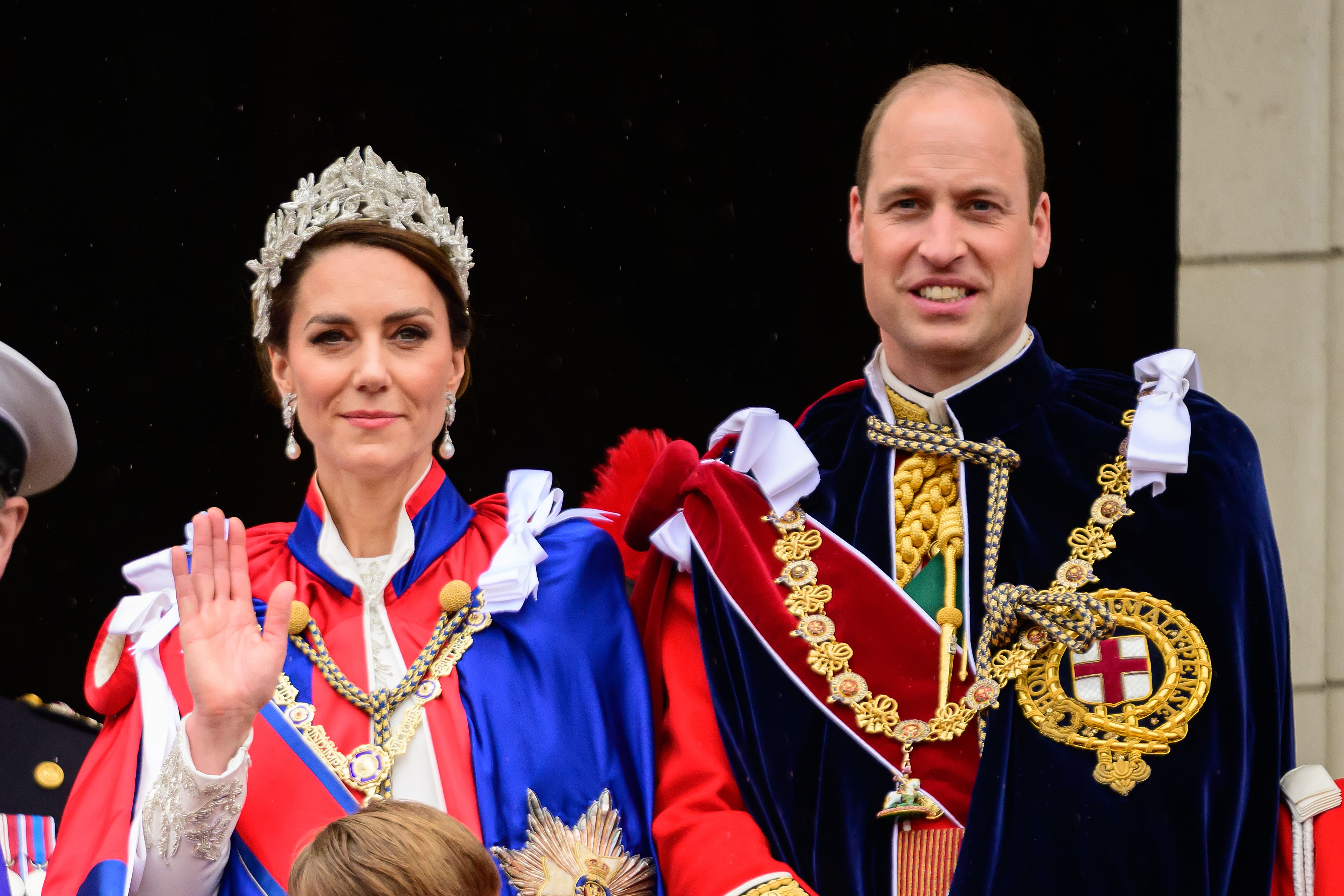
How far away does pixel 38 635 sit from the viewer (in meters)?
5.31

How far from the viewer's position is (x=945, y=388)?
324 centimetres

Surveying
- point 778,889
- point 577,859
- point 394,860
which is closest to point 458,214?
point 577,859

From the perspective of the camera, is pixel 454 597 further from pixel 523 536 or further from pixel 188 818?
pixel 188 818

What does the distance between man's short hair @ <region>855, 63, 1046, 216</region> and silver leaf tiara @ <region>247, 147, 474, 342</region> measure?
84 centimetres

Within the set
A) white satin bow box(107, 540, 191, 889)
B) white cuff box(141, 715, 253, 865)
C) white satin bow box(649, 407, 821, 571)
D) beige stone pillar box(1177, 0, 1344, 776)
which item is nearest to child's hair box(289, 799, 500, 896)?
white cuff box(141, 715, 253, 865)

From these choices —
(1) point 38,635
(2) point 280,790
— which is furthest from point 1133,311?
(1) point 38,635

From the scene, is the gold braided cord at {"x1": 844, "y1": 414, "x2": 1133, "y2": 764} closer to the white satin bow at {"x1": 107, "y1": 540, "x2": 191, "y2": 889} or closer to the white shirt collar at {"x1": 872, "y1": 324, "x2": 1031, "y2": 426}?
the white shirt collar at {"x1": 872, "y1": 324, "x2": 1031, "y2": 426}

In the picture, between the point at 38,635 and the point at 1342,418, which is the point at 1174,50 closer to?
the point at 1342,418

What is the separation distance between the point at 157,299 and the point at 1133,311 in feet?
8.89

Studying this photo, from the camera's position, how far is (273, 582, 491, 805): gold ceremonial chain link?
3.19 meters

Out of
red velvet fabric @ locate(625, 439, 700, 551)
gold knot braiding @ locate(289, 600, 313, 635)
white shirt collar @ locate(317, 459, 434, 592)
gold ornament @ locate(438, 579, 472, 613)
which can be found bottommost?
gold knot braiding @ locate(289, 600, 313, 635)

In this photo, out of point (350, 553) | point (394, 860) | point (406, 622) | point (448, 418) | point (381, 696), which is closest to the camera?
point (394, 860)

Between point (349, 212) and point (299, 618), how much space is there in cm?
80

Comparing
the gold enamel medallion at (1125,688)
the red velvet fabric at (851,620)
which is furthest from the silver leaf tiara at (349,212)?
the gold enamel medallion at (1125,688)
